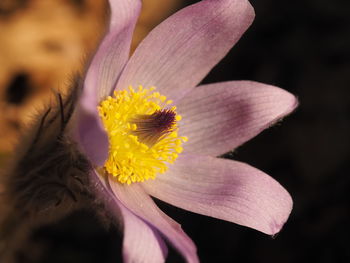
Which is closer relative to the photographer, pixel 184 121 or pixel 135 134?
pixel 135 134

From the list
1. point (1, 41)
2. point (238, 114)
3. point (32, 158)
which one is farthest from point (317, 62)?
point (32, 158)

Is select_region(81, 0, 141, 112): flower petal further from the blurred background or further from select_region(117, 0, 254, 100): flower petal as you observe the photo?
the blurred background

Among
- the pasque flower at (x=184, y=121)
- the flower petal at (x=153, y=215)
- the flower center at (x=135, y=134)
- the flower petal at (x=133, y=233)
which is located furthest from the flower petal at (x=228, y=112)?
the flower petal at (x=133, y=233)

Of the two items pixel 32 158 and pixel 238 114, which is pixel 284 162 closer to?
pixel 238 114

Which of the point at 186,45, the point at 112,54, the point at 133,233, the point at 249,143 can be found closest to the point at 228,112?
the point at 186,45

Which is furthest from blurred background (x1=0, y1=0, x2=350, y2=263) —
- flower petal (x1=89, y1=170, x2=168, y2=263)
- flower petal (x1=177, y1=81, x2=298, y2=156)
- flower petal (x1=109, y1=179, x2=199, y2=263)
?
flower petal (x1=89, y1=170, x2=168, y2=263)

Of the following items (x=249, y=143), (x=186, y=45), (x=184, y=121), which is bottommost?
(x=249, y=143)

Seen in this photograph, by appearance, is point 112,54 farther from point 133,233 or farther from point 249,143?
point 249,143
